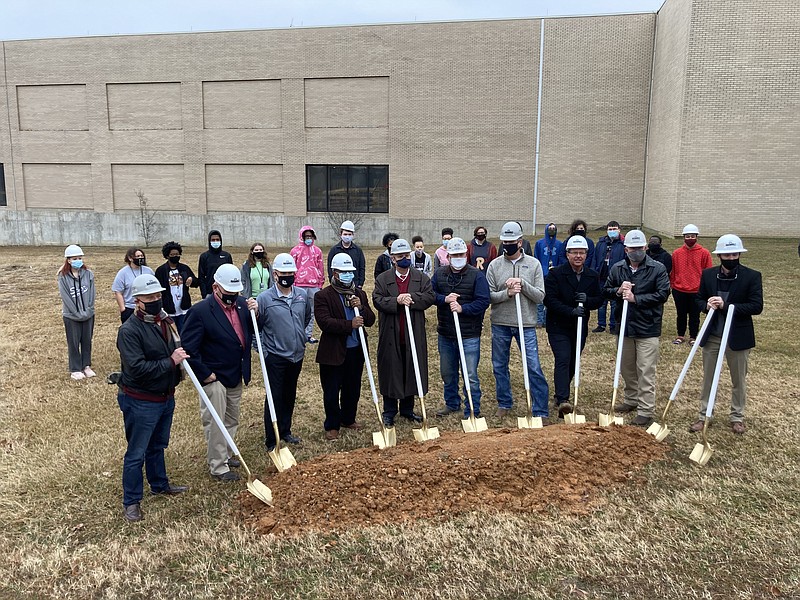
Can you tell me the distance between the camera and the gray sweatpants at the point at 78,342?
900cm

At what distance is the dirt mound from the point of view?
16.6 feet

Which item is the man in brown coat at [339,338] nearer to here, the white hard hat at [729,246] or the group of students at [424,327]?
the group of students at [424,327]

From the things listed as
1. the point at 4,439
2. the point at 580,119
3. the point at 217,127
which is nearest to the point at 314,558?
the point at 4,439

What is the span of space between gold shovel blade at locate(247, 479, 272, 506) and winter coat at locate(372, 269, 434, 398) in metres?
2.13

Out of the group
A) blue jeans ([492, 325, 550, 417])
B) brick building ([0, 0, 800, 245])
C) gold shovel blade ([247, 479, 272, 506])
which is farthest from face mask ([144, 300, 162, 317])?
brick building ([0, 0, 800, 245])

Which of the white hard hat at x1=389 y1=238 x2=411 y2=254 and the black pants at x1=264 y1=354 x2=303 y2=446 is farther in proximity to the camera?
the white hard hat at x1=389 y1=238 x2=411 y2=254

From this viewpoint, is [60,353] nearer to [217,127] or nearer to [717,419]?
[717,419]

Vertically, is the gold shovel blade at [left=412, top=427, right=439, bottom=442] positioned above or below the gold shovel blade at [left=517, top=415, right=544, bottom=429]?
below

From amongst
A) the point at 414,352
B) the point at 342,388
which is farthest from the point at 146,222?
the point at 414,352

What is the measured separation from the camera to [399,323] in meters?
7.07

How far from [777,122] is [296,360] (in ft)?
77.7

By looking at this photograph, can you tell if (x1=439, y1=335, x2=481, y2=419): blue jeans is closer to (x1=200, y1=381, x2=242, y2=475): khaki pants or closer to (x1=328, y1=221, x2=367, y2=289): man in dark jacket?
(x1=200, y1=381, x2=242, y2=475): khaki pants

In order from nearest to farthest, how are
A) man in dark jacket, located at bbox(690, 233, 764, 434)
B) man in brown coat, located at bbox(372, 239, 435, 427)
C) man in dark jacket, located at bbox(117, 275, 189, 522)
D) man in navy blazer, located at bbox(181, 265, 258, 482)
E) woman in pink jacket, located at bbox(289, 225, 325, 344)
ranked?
man in dark jacket, located at bbox(117, 275, 189, 522), man in navy blazer, located at bbox(181, 265, 258, 482), man in dark jacket, located at bbox(690, 233, 764, 434), man in brown coat, located at bbox(372, 239, 435, 427), woman in pink jacket, located at bbox(289, 225, 325, 344)

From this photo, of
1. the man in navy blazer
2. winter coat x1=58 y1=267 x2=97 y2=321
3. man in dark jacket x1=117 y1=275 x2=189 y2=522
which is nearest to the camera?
man in dark jacket x1=117 y1=275 x2=189 y2=522
